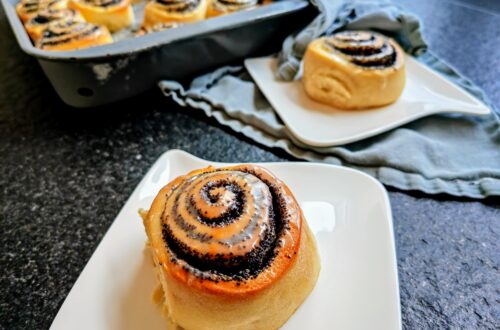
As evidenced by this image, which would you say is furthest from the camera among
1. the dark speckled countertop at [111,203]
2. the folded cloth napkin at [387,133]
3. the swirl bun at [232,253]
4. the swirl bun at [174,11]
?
the swirl bun at [174,11]

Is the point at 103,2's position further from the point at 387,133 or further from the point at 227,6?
the point at 387,133

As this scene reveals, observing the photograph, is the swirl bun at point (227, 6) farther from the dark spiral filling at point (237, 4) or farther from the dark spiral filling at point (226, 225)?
the dark spiral filling at point (226, 225)

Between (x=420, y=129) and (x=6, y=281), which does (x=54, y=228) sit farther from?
(x=420, y=129)

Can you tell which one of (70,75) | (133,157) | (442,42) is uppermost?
(70,75)

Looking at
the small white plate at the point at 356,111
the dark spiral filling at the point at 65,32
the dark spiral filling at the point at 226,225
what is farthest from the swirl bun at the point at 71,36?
the dark spiral filling at the point at 226,225

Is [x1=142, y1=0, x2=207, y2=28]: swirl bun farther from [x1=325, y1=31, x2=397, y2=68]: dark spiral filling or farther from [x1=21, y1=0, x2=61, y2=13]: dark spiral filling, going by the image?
[x1=325, y1=31, x2=397, y2=68]: dark spiral filling

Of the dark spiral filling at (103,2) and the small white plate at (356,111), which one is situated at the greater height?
the dark spiral filling at (103,2)

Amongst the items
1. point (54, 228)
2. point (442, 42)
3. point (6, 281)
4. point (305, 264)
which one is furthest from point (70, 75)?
point (442, 42)
